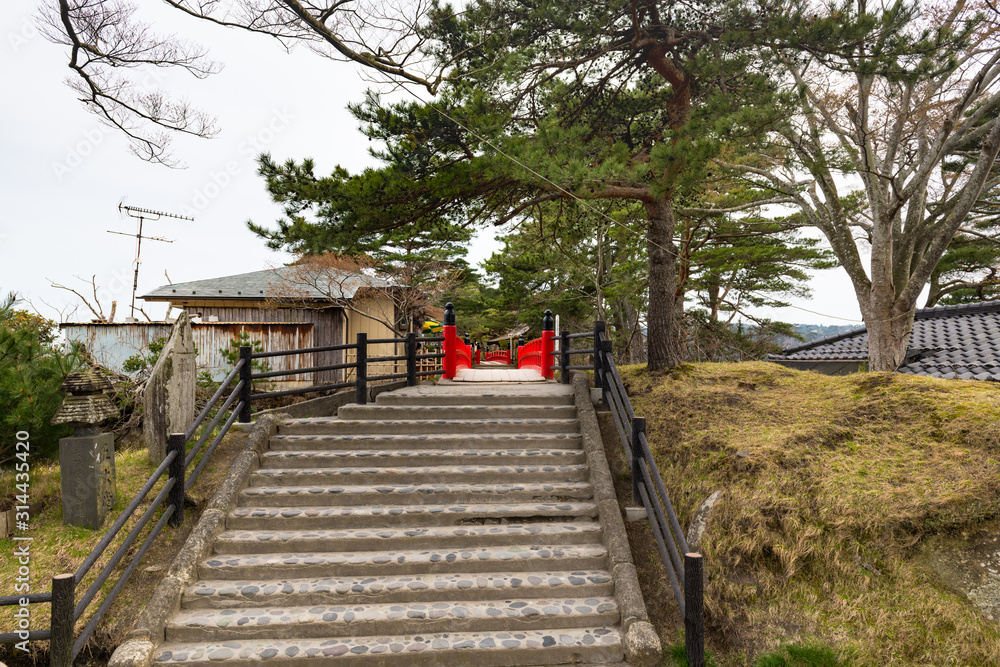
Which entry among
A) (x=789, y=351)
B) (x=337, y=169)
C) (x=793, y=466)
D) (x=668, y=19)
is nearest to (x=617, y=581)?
(x=793, y=466)

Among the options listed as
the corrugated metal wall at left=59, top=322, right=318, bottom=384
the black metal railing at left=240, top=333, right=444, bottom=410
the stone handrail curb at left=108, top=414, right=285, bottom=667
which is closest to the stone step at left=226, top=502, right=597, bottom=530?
the stone handrail curb at left=108, top=414, right=285, bottom=667

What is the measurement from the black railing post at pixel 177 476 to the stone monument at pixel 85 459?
930mm

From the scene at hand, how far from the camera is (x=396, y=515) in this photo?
4910mm

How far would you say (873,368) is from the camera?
995 centimetres

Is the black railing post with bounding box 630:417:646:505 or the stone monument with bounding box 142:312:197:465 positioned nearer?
the black railing post with bounding box 630:417:646:505

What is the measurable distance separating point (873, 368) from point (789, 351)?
738cm

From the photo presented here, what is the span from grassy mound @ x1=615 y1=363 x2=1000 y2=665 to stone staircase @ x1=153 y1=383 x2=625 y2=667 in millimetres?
854

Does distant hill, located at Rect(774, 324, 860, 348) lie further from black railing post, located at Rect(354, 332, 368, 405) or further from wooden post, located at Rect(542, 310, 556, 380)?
black railing post, located at Rect(354, 332, 368, 405)

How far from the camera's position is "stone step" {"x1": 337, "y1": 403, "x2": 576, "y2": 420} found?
652 centimetres

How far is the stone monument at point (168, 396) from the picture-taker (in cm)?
583

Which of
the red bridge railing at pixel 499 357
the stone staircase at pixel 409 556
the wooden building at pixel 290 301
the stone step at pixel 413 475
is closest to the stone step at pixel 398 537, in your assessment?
the stone staircase at pixel 409 556

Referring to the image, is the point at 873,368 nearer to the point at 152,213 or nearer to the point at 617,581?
the point at 617,581

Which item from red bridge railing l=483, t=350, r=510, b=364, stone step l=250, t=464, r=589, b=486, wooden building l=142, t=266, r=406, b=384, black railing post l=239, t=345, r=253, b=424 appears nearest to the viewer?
stone step l=250, t=464, r=589, b=486

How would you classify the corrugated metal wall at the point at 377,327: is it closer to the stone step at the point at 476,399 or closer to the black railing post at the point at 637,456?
the stone step at the point at 476,399
